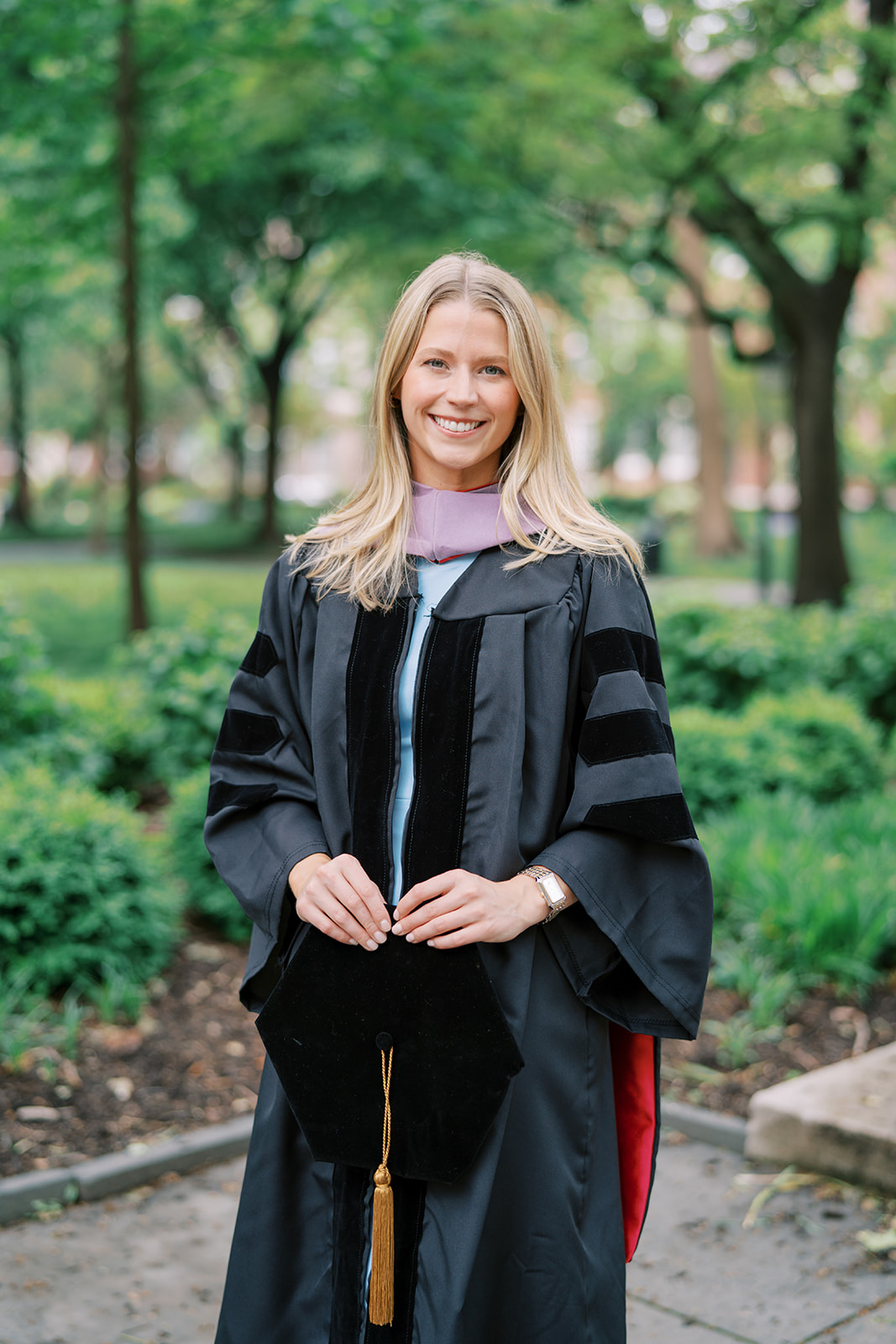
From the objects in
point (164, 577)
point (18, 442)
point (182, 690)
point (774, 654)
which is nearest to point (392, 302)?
point (182, 690)

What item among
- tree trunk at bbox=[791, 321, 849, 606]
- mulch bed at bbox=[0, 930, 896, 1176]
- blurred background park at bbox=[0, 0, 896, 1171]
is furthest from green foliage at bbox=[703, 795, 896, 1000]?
tree trunk at bbox=[791, 321, 849, 606]

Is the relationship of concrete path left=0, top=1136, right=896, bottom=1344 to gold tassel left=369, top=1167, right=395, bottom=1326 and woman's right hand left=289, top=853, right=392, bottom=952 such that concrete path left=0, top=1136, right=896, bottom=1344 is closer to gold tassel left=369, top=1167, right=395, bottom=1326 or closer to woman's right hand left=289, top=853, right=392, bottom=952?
gold tassel left=369, top=1167, right=395, bottom=1326

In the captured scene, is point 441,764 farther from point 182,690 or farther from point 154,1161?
point 182,690

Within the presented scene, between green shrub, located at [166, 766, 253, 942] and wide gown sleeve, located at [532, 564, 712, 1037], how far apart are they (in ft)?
11.3

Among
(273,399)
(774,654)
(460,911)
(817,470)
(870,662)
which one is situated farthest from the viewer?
(273,399)

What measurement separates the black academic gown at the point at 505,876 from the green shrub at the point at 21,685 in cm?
409

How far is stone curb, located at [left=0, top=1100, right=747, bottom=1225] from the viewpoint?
3.60 m

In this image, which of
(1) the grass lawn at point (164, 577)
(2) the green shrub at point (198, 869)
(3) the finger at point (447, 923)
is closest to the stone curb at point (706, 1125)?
(2) the green shrub at point (198, 869)

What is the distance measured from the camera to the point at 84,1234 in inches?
138

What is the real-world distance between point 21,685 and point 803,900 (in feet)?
11.6

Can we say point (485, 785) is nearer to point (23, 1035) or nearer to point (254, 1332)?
point (254, 1332)

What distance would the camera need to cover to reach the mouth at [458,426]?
217cm

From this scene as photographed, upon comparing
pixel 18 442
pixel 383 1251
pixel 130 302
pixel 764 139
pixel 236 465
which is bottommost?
pixel 383 1251

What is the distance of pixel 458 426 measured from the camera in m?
2.17
